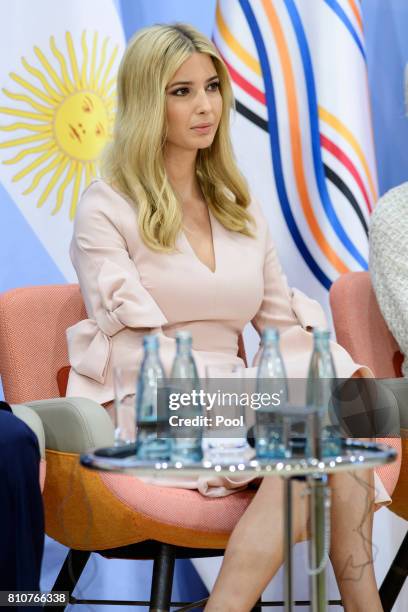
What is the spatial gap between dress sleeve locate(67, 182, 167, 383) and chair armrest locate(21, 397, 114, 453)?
0.81ft

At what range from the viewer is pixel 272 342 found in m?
1.73

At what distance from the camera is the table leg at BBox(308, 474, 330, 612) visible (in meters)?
1.65

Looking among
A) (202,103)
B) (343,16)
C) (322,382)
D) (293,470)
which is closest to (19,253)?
(202,103)

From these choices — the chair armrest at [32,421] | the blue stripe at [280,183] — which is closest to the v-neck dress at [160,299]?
the chair armrest at [32,421]

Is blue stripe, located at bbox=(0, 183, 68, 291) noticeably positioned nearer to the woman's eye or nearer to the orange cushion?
the orange cushion

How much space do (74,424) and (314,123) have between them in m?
1.55

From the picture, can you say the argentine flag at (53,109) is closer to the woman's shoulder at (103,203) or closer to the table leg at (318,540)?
the woman's shoulder at (103,203)

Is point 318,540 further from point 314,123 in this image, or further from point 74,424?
point 314,123

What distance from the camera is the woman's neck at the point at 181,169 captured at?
290 centimetres

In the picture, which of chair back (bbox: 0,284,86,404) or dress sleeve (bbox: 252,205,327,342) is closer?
chair back (bbox: 0,284,86,404)

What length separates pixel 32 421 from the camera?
A: 7.42ft

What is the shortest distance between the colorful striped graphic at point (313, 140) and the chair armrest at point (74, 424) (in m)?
1.22

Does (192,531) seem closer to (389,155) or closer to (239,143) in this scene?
(239,143)

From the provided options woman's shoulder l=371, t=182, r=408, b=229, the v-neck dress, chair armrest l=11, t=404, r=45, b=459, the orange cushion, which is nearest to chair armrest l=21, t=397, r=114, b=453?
chair armrest l=11, t=404, r=45, b=459
